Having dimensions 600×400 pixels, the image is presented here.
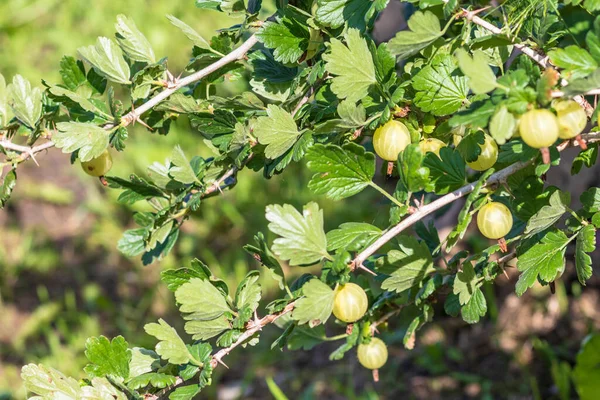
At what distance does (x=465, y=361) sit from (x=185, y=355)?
1517mm

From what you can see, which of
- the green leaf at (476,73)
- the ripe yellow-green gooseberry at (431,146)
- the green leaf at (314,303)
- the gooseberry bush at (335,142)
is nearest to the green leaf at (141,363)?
the gooseberry bush at (335,142)

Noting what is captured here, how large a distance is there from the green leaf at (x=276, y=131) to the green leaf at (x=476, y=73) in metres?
0.28

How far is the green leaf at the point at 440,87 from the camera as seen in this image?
2.73 feet

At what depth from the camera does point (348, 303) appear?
0.84m

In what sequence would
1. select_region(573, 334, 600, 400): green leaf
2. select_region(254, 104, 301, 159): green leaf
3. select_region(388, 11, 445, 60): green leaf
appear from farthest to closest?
select_region(573, 334, 600, 400): green leaf
select_region(254, 104, 301, 159): green leaf
select_region(388, 11, 445, 60): green leaf

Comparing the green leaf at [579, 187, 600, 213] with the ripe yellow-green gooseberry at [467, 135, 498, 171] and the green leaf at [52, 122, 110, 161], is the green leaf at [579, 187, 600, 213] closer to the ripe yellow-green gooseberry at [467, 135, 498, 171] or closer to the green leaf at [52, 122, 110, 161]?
the ripe yellow-green gooseberry at [467, 135, 498, 171]

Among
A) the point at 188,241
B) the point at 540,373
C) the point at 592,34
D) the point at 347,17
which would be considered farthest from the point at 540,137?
A: the point at 188,241

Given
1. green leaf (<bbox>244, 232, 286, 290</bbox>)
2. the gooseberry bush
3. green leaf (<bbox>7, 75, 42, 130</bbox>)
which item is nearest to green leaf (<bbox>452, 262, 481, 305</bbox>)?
the gooseberry bush

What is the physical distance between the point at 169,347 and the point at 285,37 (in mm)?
434

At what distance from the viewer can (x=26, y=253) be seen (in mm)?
2822

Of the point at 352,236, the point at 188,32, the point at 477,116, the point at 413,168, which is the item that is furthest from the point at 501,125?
the point at 188,32

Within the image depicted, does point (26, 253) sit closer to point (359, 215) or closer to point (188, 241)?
point (188, 241)

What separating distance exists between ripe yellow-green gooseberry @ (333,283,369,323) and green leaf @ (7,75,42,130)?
19.2 inches

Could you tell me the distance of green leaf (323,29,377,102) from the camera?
812 millimetres
